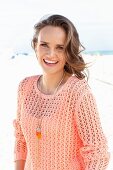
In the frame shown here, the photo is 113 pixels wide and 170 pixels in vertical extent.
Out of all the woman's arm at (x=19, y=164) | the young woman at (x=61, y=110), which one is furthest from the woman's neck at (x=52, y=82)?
the woman's arm at (x=19, y=164)

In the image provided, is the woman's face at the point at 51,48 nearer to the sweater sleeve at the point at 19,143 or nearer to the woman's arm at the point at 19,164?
the sweater sleeve at the point at 19,143

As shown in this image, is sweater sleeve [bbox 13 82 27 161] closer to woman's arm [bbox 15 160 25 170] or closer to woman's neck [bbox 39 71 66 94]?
woman's arm [bbox 15 160 25 170]

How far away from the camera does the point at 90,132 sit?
998mm

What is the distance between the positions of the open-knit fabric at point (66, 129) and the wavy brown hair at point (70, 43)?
0.04 metres

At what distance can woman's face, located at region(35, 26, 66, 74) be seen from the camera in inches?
40.9

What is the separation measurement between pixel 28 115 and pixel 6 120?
2.84 meters

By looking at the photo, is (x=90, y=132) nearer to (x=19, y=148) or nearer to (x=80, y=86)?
(x=80, y=86)

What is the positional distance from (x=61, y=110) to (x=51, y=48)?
0.59 feet

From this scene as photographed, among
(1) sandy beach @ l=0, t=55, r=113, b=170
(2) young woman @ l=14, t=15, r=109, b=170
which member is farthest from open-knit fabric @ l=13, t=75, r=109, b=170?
(1) sandy beach @ l=0, t=55, r=113, b=170

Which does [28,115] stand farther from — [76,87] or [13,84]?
[13,84]

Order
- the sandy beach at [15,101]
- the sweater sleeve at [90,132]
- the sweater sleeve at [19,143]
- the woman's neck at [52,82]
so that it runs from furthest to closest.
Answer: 1. the sandy beach at [15,101]
2. the sweater sleeve at [19,143]
3. the woman's neck at [52,82]
4. the sweater sleeve at [90,132]

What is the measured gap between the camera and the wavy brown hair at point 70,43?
1.04 metres

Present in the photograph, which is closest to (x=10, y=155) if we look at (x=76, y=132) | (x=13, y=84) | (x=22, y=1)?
(x=76, y=132)

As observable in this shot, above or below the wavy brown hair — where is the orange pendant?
below
